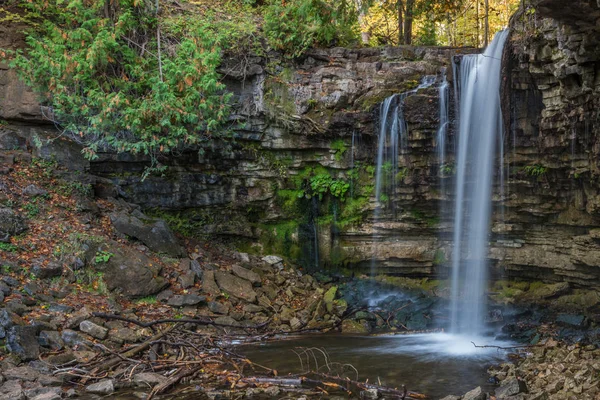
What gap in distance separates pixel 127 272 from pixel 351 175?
20.5 ft

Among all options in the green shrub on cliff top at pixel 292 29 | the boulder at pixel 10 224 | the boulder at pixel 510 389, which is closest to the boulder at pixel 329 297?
the boulder at pixel 510 389

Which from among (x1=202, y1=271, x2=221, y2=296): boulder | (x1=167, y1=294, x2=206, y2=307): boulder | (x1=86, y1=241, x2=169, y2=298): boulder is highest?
(x1=86, y1=241, x2=169, y2=298): boulder

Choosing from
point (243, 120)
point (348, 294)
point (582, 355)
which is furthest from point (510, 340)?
point (243, 120)

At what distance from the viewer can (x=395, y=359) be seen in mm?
9086

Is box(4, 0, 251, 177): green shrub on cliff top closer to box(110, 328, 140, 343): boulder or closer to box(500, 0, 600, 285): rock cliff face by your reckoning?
box(110, 328, 140, 343): boulder

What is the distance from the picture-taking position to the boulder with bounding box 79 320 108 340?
27.5 ft

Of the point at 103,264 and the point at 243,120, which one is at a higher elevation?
the point at 243,120

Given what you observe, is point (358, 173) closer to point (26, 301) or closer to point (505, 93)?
point (505, 93)

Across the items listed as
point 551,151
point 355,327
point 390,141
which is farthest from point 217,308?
point 551,151

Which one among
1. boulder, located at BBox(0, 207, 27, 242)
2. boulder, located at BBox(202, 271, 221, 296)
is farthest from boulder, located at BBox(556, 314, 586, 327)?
boulder, located at BBox(0, 207, 27, 242)

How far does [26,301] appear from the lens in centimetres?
863

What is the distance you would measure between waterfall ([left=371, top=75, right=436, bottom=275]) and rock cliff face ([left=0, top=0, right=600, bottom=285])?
0.62ft

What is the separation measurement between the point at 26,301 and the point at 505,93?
1034cm

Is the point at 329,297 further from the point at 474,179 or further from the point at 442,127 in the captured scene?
the point at 442,127
